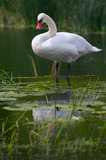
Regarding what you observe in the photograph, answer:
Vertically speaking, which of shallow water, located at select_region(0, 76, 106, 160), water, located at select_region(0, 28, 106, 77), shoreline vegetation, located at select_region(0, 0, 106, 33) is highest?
shoreline vegetation, located at select_region(0, 0, 106, 33)

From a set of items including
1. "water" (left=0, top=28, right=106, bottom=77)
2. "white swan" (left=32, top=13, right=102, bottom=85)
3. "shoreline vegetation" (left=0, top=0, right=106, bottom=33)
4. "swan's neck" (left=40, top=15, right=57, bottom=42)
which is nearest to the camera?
"white swan" (left=32, top=13, right=102, bottom=85)

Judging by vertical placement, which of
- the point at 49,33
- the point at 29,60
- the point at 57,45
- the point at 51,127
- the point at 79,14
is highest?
the point at 79,14

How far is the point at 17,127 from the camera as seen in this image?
13.1 ft

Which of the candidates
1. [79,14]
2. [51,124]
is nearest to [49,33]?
[51,124]

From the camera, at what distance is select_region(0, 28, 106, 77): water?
9227 millimetres

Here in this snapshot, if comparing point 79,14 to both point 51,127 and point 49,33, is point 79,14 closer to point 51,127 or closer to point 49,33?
point 49,33

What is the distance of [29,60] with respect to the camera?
10875mm

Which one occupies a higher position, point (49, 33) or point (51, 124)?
point (49, 33)

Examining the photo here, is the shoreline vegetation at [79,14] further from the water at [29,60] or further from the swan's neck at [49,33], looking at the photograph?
the swan's neck at [49,33]

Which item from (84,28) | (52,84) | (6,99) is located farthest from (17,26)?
(6,99)

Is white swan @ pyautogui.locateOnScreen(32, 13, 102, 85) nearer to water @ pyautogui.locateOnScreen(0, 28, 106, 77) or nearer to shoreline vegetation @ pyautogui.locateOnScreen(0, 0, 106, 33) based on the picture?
water @ pyautogui.locateOnScreen(0, 28, 106, 77)

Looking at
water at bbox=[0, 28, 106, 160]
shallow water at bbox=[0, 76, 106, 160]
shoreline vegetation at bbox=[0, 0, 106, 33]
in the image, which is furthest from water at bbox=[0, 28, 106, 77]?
shallow water at bbox=[0, 76, 106, 160]

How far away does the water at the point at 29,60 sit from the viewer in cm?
923

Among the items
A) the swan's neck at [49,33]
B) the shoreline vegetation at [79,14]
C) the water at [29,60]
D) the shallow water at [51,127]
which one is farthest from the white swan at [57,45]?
the shoreline vegetation at [79,14]
